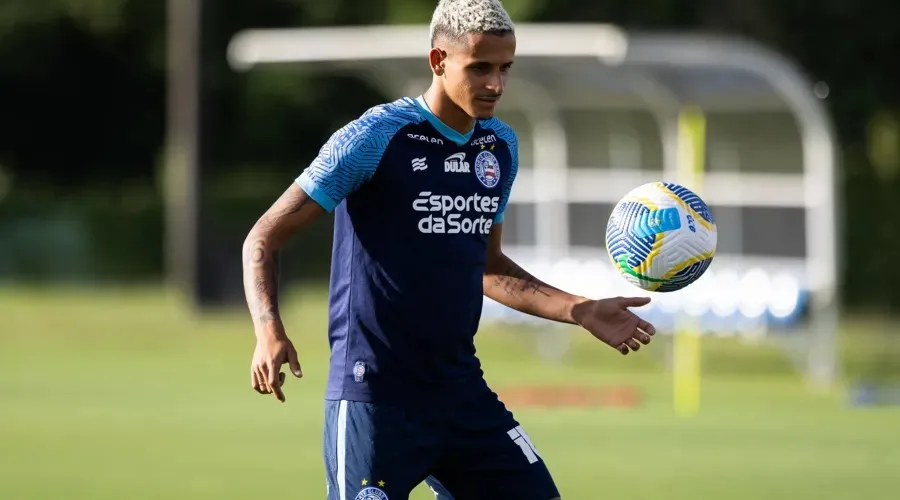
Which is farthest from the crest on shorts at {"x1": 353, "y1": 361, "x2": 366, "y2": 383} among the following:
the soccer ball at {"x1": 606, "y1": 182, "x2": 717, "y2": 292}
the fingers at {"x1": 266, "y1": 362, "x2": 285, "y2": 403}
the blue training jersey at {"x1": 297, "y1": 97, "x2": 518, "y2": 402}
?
the soccer ball at {"x1": 606, "y1": 182, "x2": 717, "y2": 292}

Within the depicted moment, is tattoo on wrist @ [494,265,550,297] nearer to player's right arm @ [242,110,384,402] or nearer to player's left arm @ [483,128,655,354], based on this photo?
player's left arm @ [483,128,655,354]

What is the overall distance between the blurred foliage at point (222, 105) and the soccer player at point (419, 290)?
23.8 m

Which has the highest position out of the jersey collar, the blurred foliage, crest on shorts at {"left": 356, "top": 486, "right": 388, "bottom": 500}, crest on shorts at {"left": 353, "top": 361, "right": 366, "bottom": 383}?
the blurred foliage

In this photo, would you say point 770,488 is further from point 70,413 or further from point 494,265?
point 70,413

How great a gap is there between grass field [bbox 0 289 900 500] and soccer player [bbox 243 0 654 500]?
5.01 m

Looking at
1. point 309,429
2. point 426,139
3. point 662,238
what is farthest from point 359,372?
point 309,429

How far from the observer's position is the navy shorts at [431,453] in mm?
6297

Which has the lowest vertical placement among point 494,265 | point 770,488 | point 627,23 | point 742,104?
point 770,488

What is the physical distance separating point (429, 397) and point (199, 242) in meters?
23.9

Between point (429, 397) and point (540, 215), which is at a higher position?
point (540, 215)

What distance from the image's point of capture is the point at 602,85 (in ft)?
70.8

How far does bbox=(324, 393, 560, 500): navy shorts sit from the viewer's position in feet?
20.7

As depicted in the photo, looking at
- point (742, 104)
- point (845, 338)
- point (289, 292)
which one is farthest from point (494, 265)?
point (289, 292)

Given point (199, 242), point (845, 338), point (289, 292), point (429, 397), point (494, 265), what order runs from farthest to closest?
point (289, 292)
point (199, 242)
point (845, 338)
point (494, 265)
point (429, 397)
